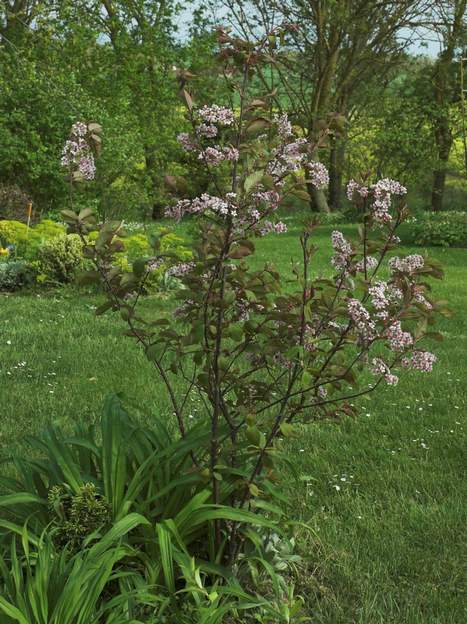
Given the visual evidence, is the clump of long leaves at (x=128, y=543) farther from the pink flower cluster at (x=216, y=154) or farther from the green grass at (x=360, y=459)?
the pink flower cluster at (x=216, y=154)

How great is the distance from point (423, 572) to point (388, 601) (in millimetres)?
304

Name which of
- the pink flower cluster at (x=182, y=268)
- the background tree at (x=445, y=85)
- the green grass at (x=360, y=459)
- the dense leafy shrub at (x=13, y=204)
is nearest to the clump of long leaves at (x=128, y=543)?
the green grass at (x=360, y=459)

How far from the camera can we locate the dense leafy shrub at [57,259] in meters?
9.14

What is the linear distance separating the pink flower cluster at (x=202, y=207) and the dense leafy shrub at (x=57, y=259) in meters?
7.19

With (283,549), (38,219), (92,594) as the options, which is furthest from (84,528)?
(38,219)

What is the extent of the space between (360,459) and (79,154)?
253 cm

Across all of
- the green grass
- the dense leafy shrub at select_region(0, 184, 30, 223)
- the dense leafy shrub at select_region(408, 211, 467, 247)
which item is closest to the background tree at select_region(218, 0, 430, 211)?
the dense leafy shrub at select_region(408, 211, 467, 247)

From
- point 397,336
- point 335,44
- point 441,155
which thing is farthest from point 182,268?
point 441,155

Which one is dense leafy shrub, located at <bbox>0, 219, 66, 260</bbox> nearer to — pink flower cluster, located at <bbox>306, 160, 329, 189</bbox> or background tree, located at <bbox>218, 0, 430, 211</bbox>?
pink flower cluster, located at <bbox>306, 160, 329, 189</bbox>

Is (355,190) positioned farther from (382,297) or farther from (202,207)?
(202,207)

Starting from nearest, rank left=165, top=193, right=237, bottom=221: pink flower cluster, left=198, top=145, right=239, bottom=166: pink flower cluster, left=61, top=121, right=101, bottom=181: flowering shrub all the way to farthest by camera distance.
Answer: left=165, top=193, right=237, bottom=221: pink flower cluster → left=198, top=145, right=239, bottom=166: pink flower cluster → left=61, top=121, right=101, bottom=181: flowering shrub

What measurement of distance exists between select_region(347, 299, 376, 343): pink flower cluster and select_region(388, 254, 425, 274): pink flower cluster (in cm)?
23

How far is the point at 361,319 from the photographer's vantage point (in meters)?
2.22

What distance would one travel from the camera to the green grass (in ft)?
8.80
